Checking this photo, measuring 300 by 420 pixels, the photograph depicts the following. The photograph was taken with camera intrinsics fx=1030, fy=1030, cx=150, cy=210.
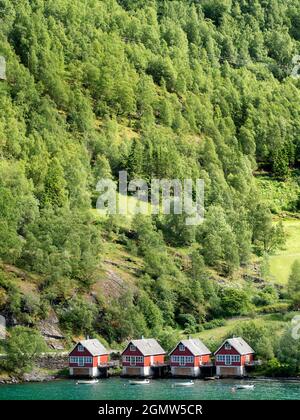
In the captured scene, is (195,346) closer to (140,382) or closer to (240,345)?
(240,345)

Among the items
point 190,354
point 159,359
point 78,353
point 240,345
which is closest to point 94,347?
point 78,353

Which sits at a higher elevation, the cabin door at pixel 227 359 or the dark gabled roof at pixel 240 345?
the dark gabled roof at pixel 240 345

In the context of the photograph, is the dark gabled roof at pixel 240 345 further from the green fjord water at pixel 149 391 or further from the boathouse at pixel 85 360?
the boathouse at pixel 85 360

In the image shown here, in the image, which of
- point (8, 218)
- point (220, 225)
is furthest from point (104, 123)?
point (8, 218)

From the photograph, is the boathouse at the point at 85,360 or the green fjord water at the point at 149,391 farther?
the boathouse at the point at 85,360

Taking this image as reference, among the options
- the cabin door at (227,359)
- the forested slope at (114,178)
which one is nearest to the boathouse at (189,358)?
the cabin door at (227,359)

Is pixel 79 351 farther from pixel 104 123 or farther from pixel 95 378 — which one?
pixel 104 123

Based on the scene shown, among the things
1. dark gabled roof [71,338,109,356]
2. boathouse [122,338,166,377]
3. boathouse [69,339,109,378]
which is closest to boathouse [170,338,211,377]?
boathouse [122,338,166,377]
